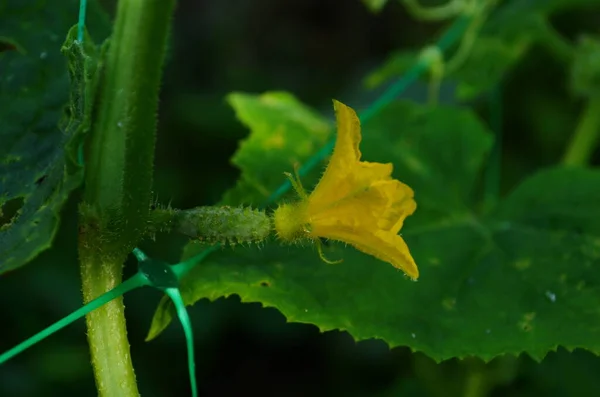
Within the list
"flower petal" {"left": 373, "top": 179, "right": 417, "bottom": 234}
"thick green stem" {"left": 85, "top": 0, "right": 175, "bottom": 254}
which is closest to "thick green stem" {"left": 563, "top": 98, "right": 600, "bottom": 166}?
"flower petal" {"left": 373, "top": 179, "right": 417, "bottom": 234}

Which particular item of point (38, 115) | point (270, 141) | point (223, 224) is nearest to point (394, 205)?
point (223, 224)

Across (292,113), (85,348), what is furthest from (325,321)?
(85,348)

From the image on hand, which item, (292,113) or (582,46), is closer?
(292,113)

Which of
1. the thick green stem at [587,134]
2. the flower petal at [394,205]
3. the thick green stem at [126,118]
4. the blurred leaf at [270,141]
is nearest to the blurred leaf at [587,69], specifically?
the thick green stem at [587,134]

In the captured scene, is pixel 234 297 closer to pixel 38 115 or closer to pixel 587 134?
pixel 587 134

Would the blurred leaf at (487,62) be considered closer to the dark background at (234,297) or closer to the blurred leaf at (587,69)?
the blurred leaf at (587,69)

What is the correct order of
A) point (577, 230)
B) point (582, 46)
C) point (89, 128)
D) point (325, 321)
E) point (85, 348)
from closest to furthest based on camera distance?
point (89, 128)
point (325, 321)
point (577, 230)
point (582, 46)
point (85, 348)

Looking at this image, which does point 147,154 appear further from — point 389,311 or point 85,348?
point 85,348
